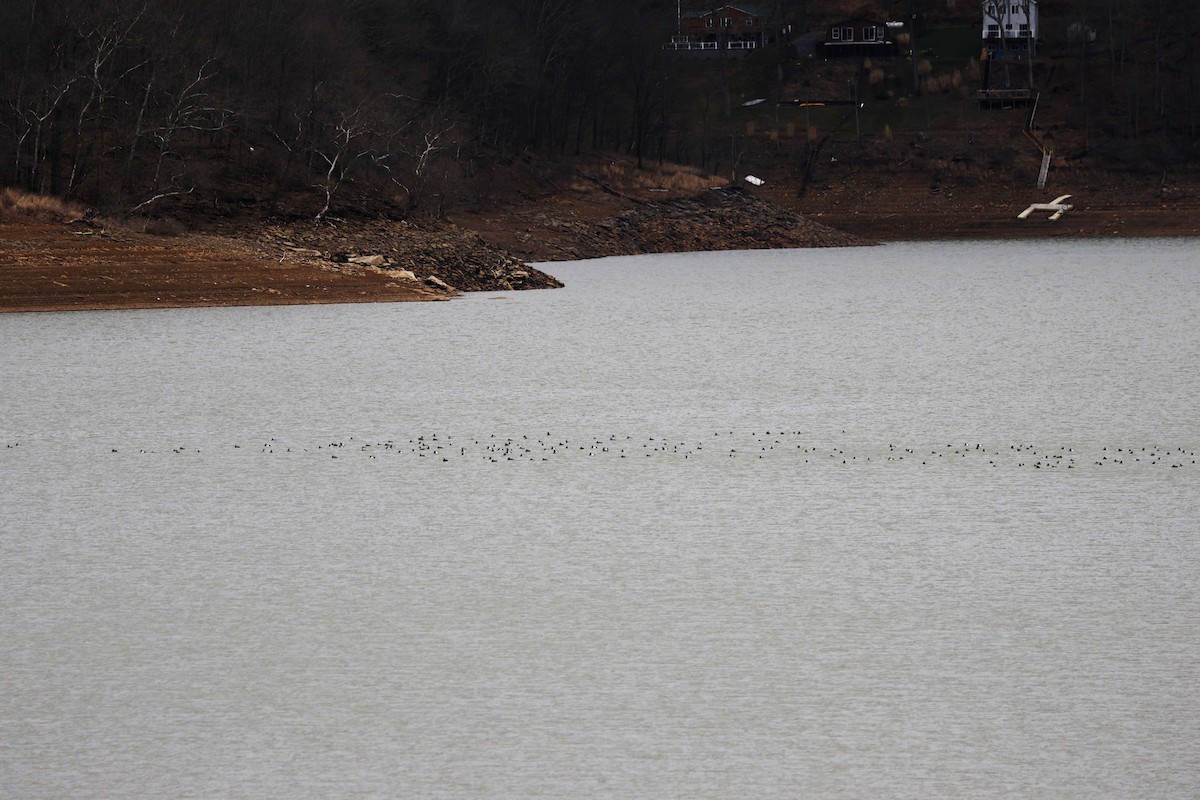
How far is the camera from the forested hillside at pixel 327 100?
50.6 meters

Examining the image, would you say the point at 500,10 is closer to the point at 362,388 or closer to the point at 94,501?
the point at 362,388

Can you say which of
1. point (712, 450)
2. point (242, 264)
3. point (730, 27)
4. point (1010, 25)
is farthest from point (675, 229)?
point (730, 27)

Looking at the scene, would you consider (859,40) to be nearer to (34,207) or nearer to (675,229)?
(675,229)

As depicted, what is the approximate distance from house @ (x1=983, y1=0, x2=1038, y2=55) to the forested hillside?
56.9 feet

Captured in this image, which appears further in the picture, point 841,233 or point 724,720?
point 841,233

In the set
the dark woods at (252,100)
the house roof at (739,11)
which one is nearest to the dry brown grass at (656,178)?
the dark woods at (252,100)

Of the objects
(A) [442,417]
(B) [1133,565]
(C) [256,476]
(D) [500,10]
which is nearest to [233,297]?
(A) [442,417]

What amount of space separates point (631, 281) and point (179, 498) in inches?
1443

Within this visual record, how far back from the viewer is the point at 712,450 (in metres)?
18.4

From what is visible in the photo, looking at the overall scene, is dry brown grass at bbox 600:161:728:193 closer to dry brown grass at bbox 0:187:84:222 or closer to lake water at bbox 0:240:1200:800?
dry brown grass at bbox 0:187:84:222

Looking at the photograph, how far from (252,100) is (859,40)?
7300 centimetres

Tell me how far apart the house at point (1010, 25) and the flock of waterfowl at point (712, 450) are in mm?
101343

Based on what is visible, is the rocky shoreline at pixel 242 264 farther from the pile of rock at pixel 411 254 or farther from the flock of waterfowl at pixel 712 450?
the flock of waterfowl at pixel 712 450

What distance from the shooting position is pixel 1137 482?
52.0ft
